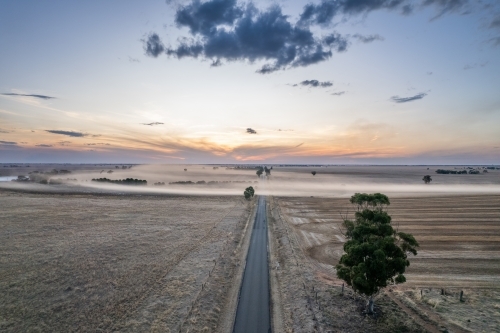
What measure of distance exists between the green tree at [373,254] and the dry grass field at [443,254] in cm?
698

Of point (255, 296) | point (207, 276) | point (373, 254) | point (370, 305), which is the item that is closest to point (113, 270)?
point (207, 276)

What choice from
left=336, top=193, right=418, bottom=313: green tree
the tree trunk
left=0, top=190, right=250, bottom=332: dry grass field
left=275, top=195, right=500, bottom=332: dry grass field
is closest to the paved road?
left=0, top=190, right=250, bottom=332: dry grass field

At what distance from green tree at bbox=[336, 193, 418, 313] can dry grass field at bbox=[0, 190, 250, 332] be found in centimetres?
1538

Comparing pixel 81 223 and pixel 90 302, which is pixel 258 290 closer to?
pixel 90 302

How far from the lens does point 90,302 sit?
29.8m

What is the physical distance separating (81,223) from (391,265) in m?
72.1

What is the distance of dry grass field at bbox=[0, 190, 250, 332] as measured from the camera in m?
26.9

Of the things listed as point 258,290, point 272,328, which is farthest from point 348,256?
point 258,290

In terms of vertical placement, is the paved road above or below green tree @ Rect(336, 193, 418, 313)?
below

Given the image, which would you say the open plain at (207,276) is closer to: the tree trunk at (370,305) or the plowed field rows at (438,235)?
the plowed field rows at (438,235)

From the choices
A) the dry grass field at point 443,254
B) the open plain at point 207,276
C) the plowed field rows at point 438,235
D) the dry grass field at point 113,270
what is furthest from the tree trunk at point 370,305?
the dry grass field at point 113,270

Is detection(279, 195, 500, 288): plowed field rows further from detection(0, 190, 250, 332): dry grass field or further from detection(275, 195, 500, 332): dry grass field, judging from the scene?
detection(0, 190, 250, 332): dry grass field

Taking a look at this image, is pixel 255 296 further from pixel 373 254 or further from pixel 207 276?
pixel 373 254

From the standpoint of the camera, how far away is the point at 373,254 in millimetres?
25000
